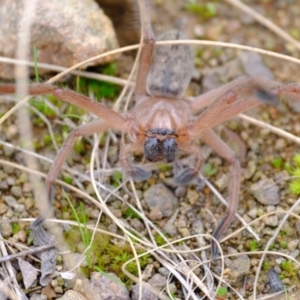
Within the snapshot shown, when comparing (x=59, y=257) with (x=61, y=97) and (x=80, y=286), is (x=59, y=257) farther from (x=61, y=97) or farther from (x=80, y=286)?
(x=61, y=97)

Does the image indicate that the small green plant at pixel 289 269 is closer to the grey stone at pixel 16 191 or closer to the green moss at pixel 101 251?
the green moss at pixel 101 251

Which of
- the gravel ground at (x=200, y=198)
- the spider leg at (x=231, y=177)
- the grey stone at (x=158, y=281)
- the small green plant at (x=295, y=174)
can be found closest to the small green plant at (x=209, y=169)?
the gravel ground at (x=200, y=198)

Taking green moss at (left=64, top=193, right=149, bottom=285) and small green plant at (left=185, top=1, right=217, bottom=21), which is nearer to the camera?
green moss at (left=64, top=193, right=149, bottom=285)

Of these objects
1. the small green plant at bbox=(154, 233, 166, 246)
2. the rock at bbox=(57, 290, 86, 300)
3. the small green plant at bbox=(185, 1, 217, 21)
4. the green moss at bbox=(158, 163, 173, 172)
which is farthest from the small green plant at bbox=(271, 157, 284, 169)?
the rock at bbox=(57, 290, 86, 300)

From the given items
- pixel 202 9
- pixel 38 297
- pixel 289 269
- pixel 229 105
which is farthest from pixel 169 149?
pixel 202 9

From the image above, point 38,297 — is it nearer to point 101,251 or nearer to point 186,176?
point 101,251

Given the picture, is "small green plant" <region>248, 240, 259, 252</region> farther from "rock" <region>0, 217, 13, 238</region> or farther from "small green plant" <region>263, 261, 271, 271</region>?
"rock" <region>0, 217, 13, 238</region>
